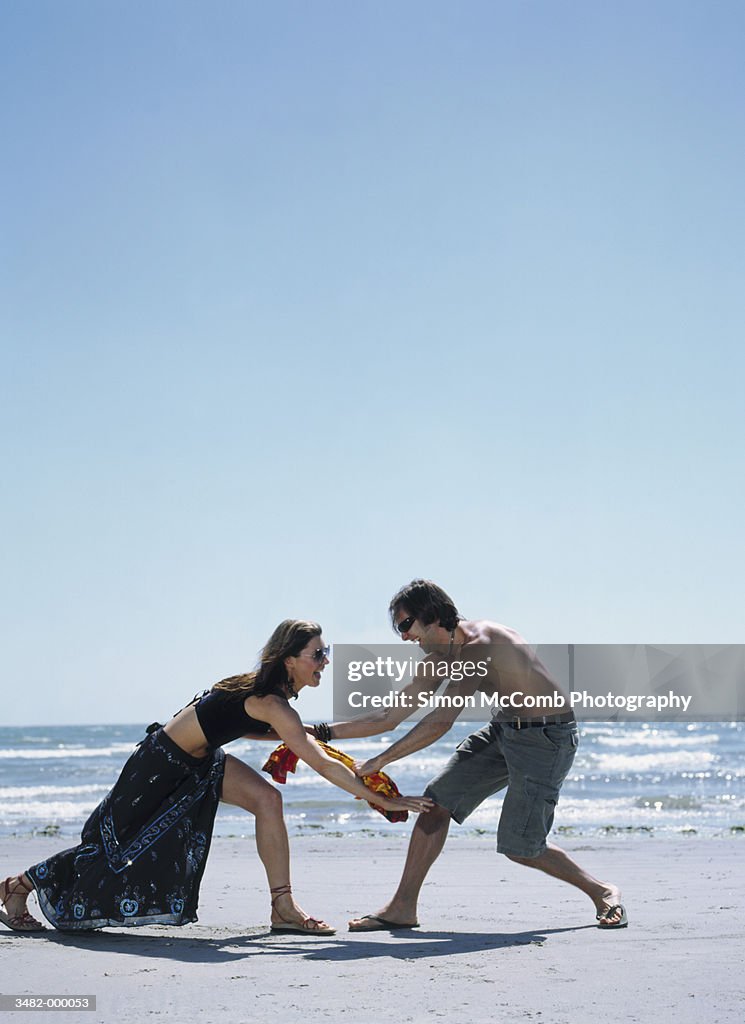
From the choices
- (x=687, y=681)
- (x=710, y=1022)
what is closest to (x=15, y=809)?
(x=710, y=1022)

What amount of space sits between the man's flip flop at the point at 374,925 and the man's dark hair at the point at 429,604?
1.47 metres

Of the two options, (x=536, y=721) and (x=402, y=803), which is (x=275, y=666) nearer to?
(x=402, y=803)

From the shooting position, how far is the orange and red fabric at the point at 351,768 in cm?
536

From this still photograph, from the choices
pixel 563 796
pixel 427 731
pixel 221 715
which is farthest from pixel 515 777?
pixel 563 796

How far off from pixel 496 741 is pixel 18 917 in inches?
94.6

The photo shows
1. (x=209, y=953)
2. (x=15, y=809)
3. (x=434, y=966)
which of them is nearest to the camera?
(x=434, y=966)

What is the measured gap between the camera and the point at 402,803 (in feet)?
17.6

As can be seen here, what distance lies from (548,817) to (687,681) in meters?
22.6

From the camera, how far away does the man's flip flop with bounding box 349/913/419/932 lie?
17.9 feet

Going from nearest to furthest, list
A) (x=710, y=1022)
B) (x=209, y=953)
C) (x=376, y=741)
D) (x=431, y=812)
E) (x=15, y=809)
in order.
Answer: (x=710, y=1022) → (x=209, y=953) → (x=431, y=812) → (x=15, y=809) → (x=376, y=741)

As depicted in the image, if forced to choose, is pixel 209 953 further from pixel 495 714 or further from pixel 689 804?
pixel 689 804

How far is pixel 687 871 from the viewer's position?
8.15 m

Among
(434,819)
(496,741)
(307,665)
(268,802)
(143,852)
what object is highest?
(307,665)

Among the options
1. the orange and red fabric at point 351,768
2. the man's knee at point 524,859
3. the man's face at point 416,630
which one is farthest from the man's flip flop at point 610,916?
the man's face at point 416,630
